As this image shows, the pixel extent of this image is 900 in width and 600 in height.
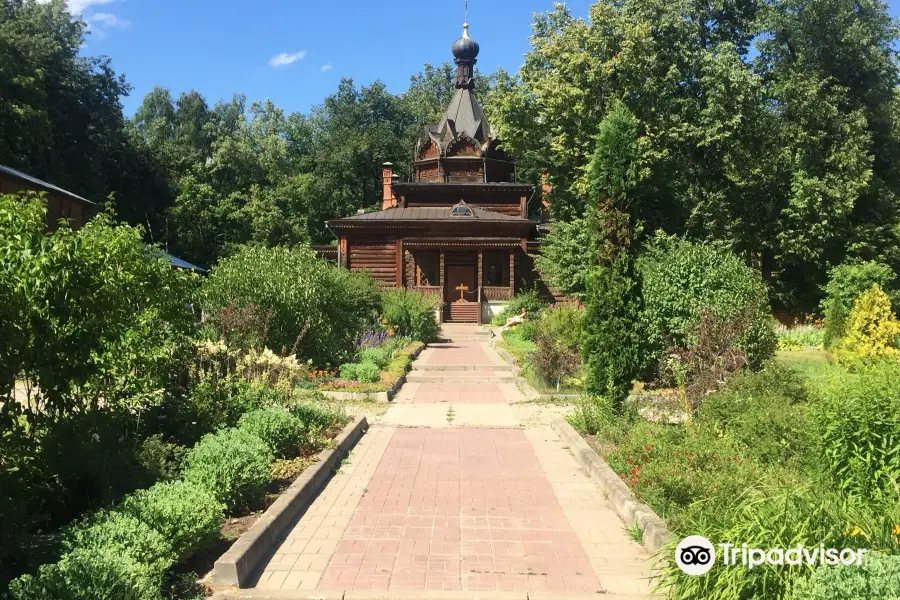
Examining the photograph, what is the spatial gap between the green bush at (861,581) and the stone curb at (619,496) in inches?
83.1

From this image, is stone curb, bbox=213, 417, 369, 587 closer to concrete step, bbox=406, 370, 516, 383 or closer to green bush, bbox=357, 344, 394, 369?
green bush, bbox=357, 344, 394, 369

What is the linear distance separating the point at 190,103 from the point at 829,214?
56.2m

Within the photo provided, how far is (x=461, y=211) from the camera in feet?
125

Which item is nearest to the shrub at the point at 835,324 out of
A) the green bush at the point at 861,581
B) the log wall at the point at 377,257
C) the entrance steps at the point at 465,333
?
the entrance steps at the point at 465,333

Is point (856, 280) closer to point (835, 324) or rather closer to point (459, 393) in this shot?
point (835, 324)

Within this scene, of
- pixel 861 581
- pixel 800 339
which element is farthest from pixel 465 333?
pixel 861 581

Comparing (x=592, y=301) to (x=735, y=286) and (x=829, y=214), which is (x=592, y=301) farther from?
(x=829, y=214)

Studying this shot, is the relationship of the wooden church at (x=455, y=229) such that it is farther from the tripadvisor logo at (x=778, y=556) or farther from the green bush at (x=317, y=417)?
the tripadvisor logo at (x=778, y=556)

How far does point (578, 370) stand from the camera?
15.3m

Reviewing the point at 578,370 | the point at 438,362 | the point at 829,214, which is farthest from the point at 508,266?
the point at 578,370

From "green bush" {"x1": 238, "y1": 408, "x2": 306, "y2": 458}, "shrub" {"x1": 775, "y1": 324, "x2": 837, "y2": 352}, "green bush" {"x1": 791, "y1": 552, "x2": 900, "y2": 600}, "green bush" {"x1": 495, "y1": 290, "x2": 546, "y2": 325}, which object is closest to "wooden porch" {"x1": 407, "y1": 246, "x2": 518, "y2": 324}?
"green bush" {"x1": 495, "y1": 290, "x2": 546, "y2": 325}

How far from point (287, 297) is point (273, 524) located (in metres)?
8.63

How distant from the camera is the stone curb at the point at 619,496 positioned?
5.94 meters

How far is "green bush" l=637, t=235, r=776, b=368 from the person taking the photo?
1341cm
